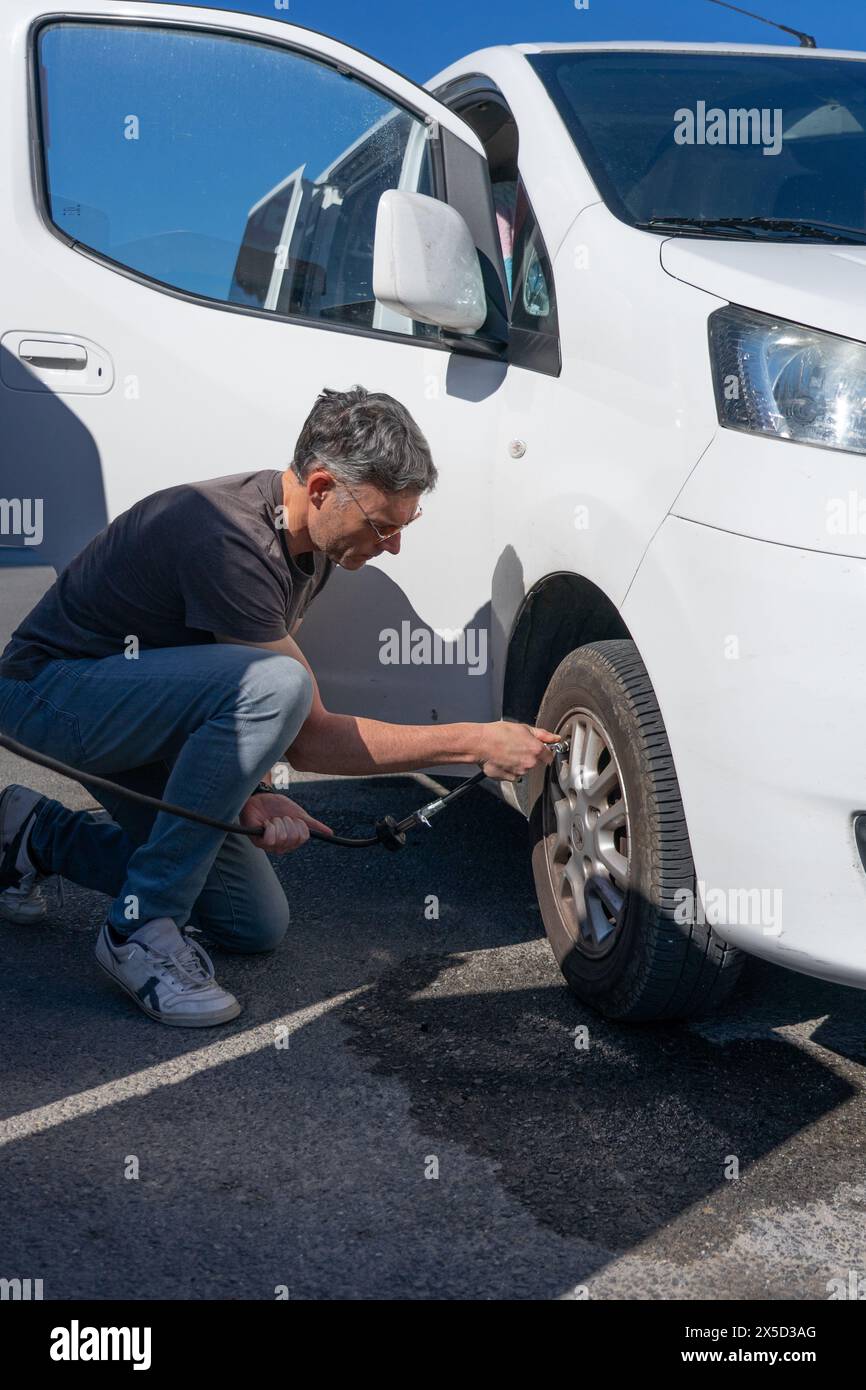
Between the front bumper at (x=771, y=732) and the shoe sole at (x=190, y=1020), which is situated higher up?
the front bumper at (x=771, y=732)

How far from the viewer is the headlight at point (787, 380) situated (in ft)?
6.43

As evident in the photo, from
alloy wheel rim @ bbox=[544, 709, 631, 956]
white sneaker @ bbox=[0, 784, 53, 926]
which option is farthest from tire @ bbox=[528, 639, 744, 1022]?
white sneaker @ bbox=[0, 784, 53, 926]

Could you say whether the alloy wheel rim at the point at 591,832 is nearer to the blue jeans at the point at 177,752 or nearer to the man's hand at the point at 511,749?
the man's hand at the point at 511,749

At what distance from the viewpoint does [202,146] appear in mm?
3033

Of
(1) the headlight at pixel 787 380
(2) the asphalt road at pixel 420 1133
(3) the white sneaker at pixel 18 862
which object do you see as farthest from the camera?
(3) the white sneaker at pixel 18 862

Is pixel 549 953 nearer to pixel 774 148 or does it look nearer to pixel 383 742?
pixel 383 742

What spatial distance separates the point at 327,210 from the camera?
329cm

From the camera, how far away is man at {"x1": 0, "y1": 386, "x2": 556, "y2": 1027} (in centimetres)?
249

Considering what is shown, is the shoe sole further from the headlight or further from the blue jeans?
the headlight

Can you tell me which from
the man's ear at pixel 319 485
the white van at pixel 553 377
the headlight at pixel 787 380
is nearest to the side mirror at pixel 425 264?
the white van at pixel 553 377

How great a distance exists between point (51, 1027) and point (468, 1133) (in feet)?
2.82

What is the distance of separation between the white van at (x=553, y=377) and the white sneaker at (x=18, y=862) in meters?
0.47

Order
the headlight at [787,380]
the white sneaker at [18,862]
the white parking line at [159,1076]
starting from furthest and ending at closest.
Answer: the white sneaker at [18,862] → the white parking line at [159,1076] → the headlight at [787,380]
